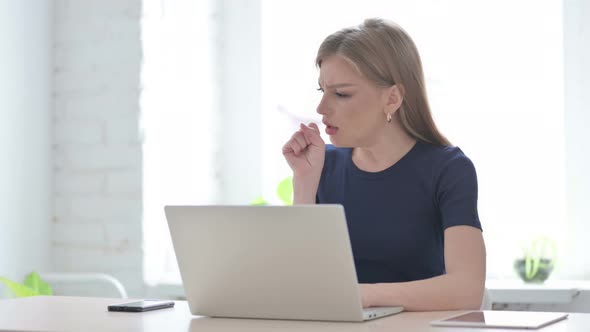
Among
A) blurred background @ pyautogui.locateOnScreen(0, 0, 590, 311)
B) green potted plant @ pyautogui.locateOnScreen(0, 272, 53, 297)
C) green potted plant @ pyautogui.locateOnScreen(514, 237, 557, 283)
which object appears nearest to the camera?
green potted plant @ pyautogui.locateOnScreen(0, 272, 53, 297)

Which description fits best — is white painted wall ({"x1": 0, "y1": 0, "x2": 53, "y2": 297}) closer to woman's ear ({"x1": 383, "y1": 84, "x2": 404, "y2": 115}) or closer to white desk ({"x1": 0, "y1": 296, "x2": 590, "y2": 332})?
white desk ({"x1": 0, "y1": 296, "x2": 590, "y2": 332})

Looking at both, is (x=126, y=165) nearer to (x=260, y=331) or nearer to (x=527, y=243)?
(x=527, y=243)

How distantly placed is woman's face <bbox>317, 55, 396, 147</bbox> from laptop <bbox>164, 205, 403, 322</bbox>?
567mm

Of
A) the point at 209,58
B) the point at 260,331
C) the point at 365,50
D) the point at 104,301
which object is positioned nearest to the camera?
the point at 260,331

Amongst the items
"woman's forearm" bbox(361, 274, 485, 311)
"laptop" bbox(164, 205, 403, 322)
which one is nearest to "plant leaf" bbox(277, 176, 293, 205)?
"woman's forearm" bbox(361, 274, 485, 311)

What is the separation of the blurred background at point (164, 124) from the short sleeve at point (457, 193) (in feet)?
3.61

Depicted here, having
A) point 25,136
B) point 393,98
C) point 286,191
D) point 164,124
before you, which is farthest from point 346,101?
point 25,136

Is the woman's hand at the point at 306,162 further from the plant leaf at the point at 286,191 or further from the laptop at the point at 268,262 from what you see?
the plant leaf at the point at 286,191

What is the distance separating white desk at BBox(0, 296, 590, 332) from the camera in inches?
57.6

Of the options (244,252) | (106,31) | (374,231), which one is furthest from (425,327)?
(106,31)

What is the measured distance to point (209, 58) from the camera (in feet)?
11.4

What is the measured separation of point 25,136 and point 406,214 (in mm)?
1475

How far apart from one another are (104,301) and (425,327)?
743 mm

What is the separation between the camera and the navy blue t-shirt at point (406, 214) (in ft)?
6.84
